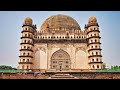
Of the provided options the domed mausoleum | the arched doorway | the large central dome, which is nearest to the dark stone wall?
the domed mausoleum

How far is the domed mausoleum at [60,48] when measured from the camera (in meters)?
22.3

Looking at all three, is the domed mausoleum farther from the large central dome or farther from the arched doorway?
the large central dome

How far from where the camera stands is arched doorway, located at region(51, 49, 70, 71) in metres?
22.8

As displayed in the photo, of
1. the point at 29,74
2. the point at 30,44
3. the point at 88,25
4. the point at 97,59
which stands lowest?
the point at 29,74

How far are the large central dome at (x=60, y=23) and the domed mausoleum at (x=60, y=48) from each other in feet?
3.18

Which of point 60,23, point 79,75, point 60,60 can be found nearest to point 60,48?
point 60,60

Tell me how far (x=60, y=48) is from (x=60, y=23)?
4.24 metres

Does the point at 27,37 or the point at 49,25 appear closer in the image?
the point at 27,37

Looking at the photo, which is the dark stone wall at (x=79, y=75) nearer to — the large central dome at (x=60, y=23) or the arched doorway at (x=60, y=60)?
the arched doorway at (x=60, y=60)

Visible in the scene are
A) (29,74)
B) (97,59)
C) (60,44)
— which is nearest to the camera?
(29,74)

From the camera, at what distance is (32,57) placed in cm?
2269
